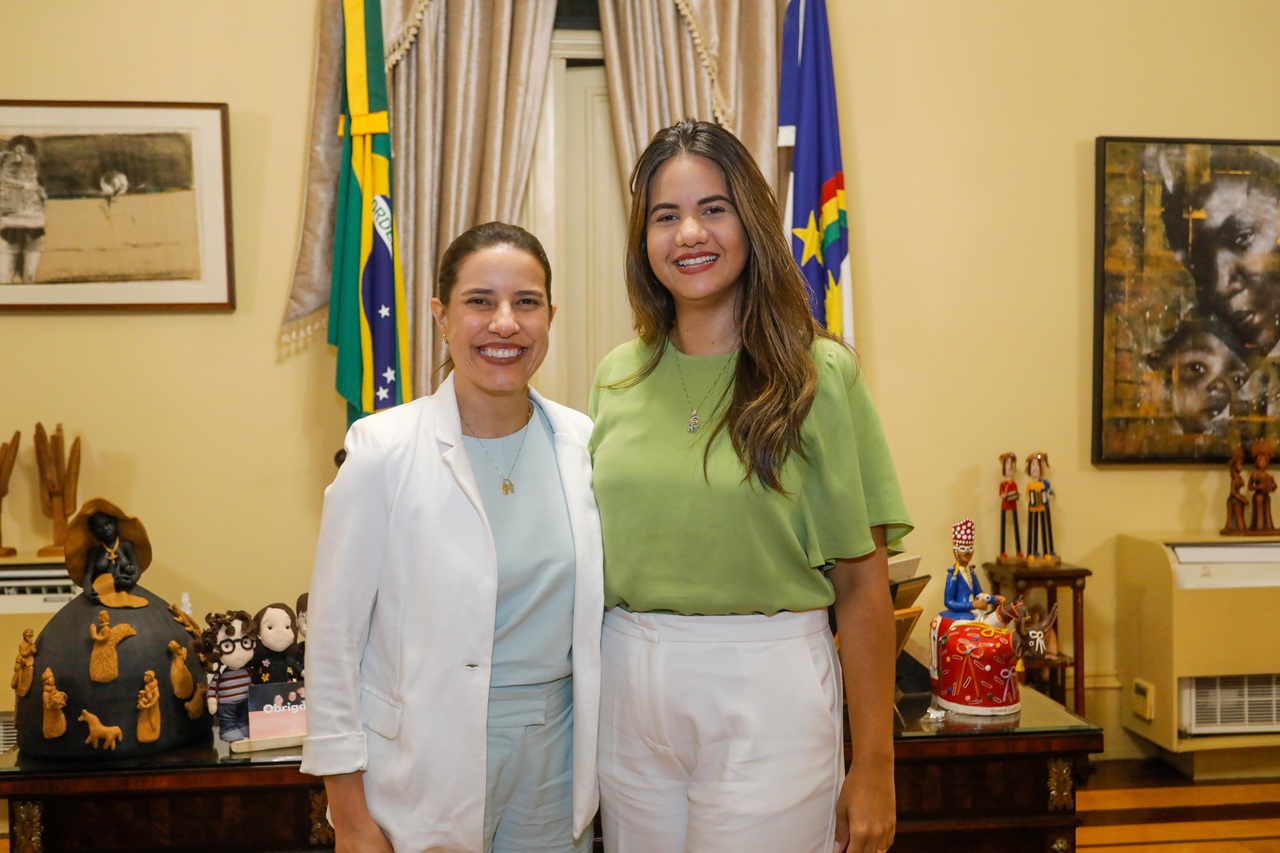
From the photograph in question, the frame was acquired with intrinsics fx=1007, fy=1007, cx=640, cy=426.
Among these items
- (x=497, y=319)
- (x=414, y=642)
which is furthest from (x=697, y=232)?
(x=414, y=642)

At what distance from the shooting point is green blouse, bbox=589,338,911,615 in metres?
1.47

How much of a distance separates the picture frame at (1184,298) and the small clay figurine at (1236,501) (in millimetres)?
107

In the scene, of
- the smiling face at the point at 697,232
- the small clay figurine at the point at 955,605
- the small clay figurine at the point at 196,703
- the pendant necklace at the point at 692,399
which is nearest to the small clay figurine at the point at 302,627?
the small clay figurine at the point at 196,703

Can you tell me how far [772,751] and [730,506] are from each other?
1.16 feet

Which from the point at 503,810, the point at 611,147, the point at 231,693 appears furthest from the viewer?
the point at 611,147

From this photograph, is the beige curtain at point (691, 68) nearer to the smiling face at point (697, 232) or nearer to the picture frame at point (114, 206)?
the picture frame at point (114, 206)

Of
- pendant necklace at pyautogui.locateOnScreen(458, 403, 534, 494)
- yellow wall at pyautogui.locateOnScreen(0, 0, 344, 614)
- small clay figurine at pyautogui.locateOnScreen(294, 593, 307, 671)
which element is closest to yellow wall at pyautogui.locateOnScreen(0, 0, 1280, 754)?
yellow wall at pyautogui.locateOnScreen(0, 0, 344, 614)

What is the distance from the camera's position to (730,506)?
1.47 m

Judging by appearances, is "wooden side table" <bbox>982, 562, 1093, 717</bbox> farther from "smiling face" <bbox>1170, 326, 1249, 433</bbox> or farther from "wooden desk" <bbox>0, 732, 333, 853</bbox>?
"wooden desk" <bbox>0, 732, 333, 853</bbox>

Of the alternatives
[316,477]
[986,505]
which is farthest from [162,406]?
[986,505]

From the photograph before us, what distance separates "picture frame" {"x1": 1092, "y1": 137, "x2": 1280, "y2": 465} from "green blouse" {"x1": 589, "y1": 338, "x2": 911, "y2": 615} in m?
2.64

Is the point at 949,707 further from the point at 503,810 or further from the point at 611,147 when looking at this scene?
the point at 611,147

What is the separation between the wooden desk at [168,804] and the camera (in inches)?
78.1

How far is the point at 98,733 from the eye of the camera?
1998 mm
